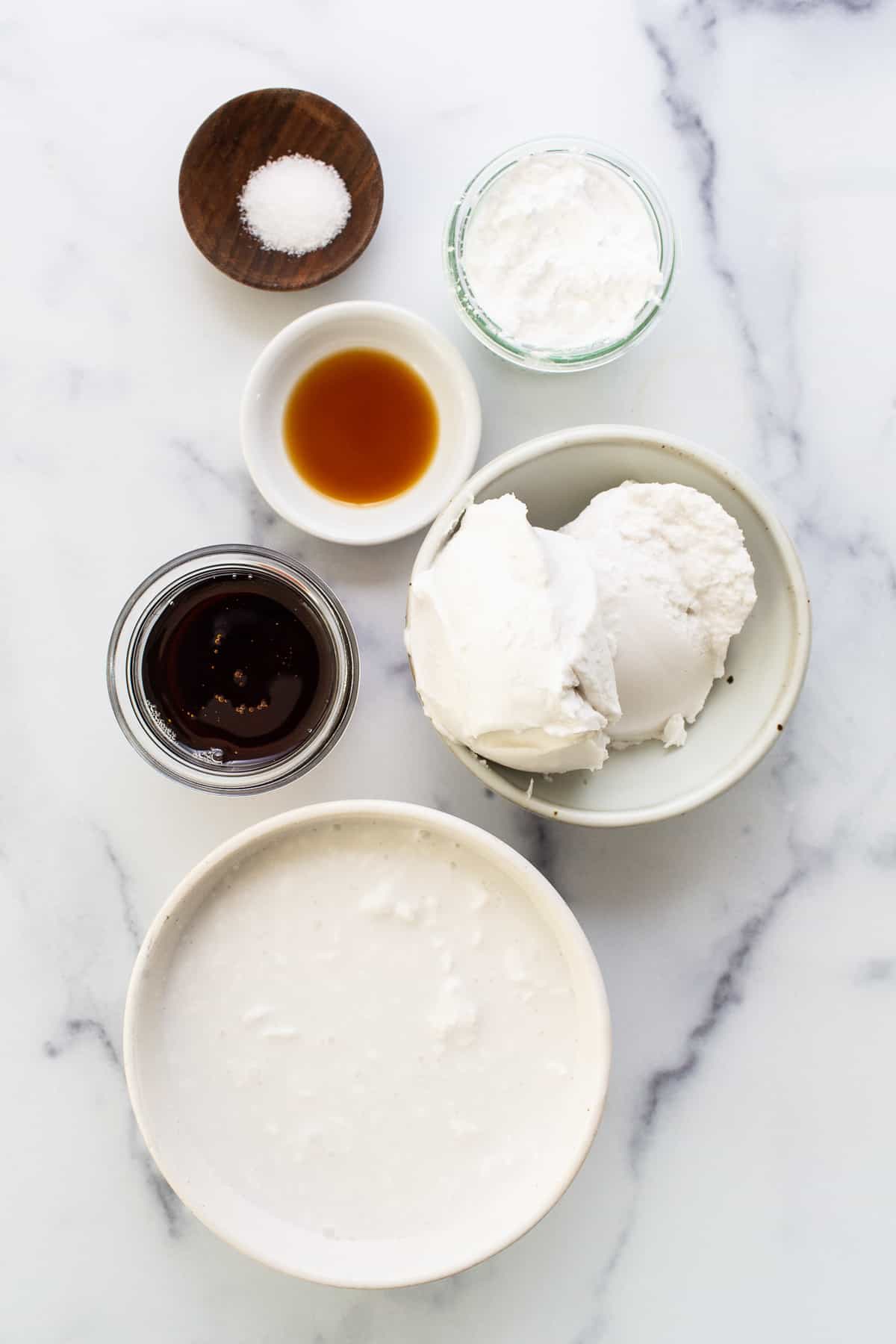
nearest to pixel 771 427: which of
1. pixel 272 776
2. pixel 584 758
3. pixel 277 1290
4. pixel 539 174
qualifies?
pixel 539 174

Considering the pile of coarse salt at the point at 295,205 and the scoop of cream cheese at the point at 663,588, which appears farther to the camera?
the pile of coarse salt at the point at 295,205

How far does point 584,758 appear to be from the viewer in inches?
43.8

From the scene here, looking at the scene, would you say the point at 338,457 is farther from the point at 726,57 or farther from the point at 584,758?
the point at 726,57

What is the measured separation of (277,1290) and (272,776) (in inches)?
24.6

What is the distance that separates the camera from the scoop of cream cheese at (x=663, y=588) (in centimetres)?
115

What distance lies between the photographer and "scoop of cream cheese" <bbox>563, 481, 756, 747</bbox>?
3.77 ft

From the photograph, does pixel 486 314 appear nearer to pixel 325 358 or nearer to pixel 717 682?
pixel 325 358

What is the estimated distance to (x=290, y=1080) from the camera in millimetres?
1154

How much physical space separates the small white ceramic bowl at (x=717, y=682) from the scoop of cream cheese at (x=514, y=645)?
0.05m

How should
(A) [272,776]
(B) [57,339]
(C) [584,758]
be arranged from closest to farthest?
(C) [584,758], (A) [272,776], (B) [57,339]

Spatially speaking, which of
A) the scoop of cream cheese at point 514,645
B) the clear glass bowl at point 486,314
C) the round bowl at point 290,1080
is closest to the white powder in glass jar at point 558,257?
the clear glass bowl at point 486,314

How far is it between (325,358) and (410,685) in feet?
1.31

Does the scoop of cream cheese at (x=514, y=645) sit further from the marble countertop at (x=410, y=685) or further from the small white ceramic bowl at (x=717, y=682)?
the marble countertop at (x=410, y=685)

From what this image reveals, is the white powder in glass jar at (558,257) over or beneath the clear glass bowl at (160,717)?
over
